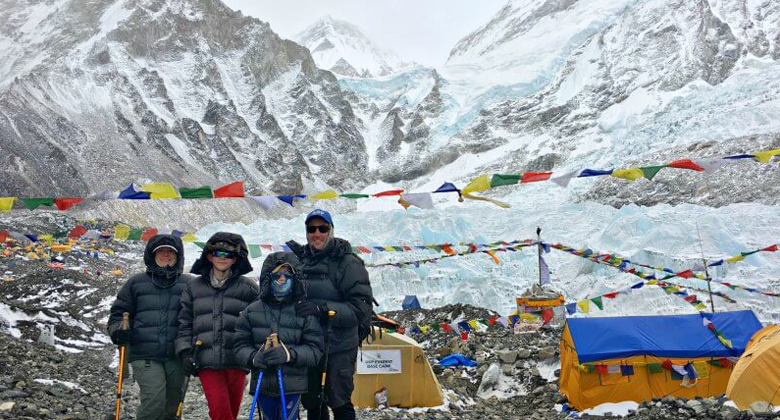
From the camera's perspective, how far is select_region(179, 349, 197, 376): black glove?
13.2ft

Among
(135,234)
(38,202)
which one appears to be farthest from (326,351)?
(135,234)

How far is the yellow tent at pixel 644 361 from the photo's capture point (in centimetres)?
939

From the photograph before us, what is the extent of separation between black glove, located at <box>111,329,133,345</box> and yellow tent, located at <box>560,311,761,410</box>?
716cm

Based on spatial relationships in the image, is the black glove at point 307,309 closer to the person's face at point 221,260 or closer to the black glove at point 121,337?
the person's face at point 221,260

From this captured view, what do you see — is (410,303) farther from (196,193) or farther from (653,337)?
(196,193)

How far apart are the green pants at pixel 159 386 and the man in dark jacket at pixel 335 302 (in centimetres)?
99

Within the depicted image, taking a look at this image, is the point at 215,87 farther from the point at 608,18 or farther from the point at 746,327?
the point at 746,327

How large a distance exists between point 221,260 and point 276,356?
95cm

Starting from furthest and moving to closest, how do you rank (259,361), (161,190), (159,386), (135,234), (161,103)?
1. (161,103)
2. (135,234)
3. (161,190)
4. (159,386)
5. (259,361)

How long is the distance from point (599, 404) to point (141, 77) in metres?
89.9

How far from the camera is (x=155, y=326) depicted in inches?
170

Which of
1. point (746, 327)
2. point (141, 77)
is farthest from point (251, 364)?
point (141, 77)

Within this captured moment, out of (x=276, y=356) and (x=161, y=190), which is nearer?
(x=276, y=356)

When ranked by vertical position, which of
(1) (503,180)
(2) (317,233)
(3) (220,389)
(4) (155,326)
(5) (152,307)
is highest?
(1) (503,180)
